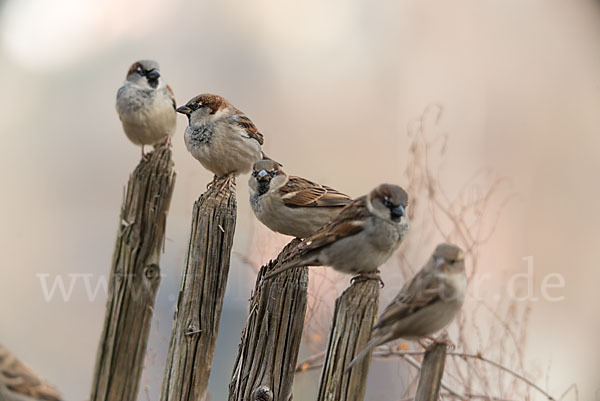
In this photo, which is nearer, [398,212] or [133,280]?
[398,212]

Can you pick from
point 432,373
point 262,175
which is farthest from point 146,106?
point 432,373

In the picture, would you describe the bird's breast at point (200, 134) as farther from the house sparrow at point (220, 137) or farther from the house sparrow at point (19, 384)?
the house sparrow at point (19, 384)

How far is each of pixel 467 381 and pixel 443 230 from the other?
1.02 m

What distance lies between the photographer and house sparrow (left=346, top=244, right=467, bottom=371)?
7.39ft

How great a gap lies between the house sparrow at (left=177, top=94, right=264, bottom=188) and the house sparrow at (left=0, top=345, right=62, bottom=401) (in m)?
1.30

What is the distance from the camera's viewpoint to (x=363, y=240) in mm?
2541

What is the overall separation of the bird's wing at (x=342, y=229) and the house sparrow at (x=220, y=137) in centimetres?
114

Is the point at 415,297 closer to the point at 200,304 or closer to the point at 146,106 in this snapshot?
the point at 200,304

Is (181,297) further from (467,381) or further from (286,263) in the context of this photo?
(467,381)

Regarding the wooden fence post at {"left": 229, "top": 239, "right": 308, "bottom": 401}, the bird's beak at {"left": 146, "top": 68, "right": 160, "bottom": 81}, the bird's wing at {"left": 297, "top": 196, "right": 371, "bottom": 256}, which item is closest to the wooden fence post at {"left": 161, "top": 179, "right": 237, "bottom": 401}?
the wooden fence post at {"left": 229, "top": 239, "right": 308, "bottom": 401}

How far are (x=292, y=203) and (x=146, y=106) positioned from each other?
1520 mm

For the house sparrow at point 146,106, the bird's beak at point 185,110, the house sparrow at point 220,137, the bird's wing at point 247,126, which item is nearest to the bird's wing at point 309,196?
the house sparrow at point 220,137

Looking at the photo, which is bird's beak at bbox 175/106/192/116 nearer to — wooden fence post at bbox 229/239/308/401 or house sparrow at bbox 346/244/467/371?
wooden fence post at bbox 229/239/308/401

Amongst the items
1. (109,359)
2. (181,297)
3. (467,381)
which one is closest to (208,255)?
(181,297)
